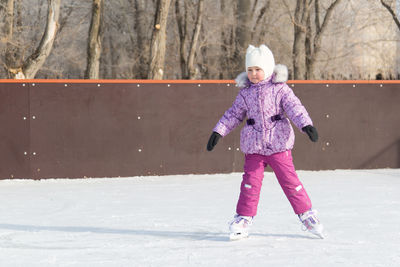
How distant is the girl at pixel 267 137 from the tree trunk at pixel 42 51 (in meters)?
5.41

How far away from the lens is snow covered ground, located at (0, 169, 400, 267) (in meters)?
3.82

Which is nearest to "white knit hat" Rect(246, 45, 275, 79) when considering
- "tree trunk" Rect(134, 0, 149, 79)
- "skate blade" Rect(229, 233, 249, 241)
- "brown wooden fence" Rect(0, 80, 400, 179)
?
"skate blade" Rect(229, 233, 249, 241)

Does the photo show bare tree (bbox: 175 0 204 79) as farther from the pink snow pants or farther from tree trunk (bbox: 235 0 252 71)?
the pink snow pants

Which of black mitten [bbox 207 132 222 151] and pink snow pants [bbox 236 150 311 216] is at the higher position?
black mitten [bbox 207 132 222 151]

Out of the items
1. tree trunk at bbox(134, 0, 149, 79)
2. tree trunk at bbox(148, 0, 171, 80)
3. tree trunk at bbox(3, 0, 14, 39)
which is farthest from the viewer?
tree trunk at bbox(134, 0, 149, 79)

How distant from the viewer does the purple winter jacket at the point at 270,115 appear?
433cm

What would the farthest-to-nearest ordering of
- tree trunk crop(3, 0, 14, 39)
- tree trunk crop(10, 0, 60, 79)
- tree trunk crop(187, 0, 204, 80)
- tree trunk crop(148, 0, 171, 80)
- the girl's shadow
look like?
tree trunk crop(187, 0, 204, 80) → tree trunk crop(3, 0, 14, 39) → tree trunk crop(148, 0, 171, 80) → tree trunk crop(10, 0, 60, 79) → the girl's shadow

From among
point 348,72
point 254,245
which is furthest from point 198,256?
point 348,72

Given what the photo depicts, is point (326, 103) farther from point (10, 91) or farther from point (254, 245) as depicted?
point (254, 245)

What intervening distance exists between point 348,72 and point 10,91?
14.1 meters

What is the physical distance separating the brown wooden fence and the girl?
3.68 meters

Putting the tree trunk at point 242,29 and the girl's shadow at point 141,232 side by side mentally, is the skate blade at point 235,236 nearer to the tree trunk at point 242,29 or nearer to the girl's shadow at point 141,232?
the girl's shadow at point 141,232

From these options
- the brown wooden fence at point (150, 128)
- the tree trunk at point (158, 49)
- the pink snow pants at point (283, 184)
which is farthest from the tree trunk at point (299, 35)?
the pink snow pants at point (283, 184)

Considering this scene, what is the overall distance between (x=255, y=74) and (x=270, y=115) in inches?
10.7
